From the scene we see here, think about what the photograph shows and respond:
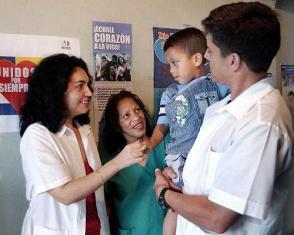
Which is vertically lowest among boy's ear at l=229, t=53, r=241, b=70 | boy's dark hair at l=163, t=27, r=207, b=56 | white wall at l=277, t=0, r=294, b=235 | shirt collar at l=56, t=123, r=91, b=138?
shirt collar at l=56, t=123, r=91, b=138

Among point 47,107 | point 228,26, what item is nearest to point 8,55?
point 47,107

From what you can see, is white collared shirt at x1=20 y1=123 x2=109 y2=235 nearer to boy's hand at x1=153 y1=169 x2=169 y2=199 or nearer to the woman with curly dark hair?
the woman with curly dark hair

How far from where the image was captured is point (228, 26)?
0.96 metres

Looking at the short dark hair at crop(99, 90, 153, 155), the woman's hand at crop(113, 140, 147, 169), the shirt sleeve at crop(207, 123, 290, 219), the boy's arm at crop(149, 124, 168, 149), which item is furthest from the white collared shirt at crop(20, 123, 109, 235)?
the shirt sleeve at crop(207, 123, 290, 219)

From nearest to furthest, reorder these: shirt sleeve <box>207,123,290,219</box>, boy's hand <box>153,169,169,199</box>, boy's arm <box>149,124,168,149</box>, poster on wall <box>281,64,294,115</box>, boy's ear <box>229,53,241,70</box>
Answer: shirt sleeve <box>207,123,290,219</box>, boy's ear <box>229,53,241,70</box>, boy's hand <box>153,169,169,199</box>, boy's arm <box>149,124,168,149</box>, poster on wall <box>281,64,294,115</box>

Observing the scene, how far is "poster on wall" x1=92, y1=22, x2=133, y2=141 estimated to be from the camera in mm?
1772

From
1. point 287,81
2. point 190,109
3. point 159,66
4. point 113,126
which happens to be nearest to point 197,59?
point 190,109

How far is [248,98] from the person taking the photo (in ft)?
3.19

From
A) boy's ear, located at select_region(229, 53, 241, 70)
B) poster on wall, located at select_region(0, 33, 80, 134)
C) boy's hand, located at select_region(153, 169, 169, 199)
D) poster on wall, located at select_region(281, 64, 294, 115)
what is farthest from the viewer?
poster on wall, located at select_region(281, 64, 294, 115)

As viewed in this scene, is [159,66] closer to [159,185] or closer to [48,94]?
[48,94]

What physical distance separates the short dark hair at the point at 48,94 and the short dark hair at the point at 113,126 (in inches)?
13.0

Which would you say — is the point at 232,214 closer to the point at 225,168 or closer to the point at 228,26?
the point at 225,168

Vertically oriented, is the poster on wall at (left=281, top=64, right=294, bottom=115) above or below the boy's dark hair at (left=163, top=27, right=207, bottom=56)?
below

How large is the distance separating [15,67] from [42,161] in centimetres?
50
